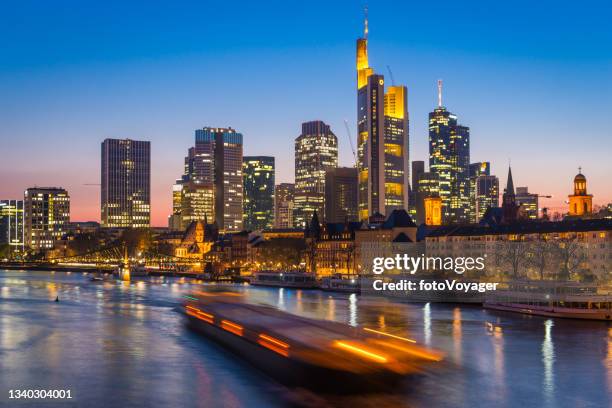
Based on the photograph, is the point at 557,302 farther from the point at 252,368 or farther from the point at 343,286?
the point at 343,286

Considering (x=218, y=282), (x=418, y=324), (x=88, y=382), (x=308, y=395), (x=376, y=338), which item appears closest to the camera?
(x=308, y=395)

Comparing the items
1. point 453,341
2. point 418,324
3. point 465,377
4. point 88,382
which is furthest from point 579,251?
point 88,382

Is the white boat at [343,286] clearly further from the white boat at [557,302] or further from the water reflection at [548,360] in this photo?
the water reflection at [548,360]

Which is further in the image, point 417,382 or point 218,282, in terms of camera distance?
point 218,282

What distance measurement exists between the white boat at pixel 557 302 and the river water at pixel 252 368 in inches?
100

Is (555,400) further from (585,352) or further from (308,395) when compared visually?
(585,352)

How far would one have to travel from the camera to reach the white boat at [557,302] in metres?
75.7

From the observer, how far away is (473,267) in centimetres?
13988

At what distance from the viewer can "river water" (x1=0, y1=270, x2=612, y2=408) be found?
34.0 m

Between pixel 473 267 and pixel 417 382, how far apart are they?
108m

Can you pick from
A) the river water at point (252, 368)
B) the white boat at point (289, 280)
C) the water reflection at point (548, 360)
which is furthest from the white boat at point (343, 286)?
the water reflection at point (548, 360)

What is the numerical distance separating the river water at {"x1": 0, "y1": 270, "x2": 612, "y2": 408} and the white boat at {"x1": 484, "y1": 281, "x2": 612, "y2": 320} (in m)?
2.55

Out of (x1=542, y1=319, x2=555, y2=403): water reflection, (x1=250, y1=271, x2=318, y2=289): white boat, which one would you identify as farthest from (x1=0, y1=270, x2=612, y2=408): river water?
(x1=250, y1=271, x2=318, y2=289): white boat

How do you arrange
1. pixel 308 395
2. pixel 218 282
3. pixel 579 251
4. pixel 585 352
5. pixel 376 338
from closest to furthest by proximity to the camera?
pixel 308 395
pixel 376 338
pixel 585 352
pixel 579 251
pixel 218 282
